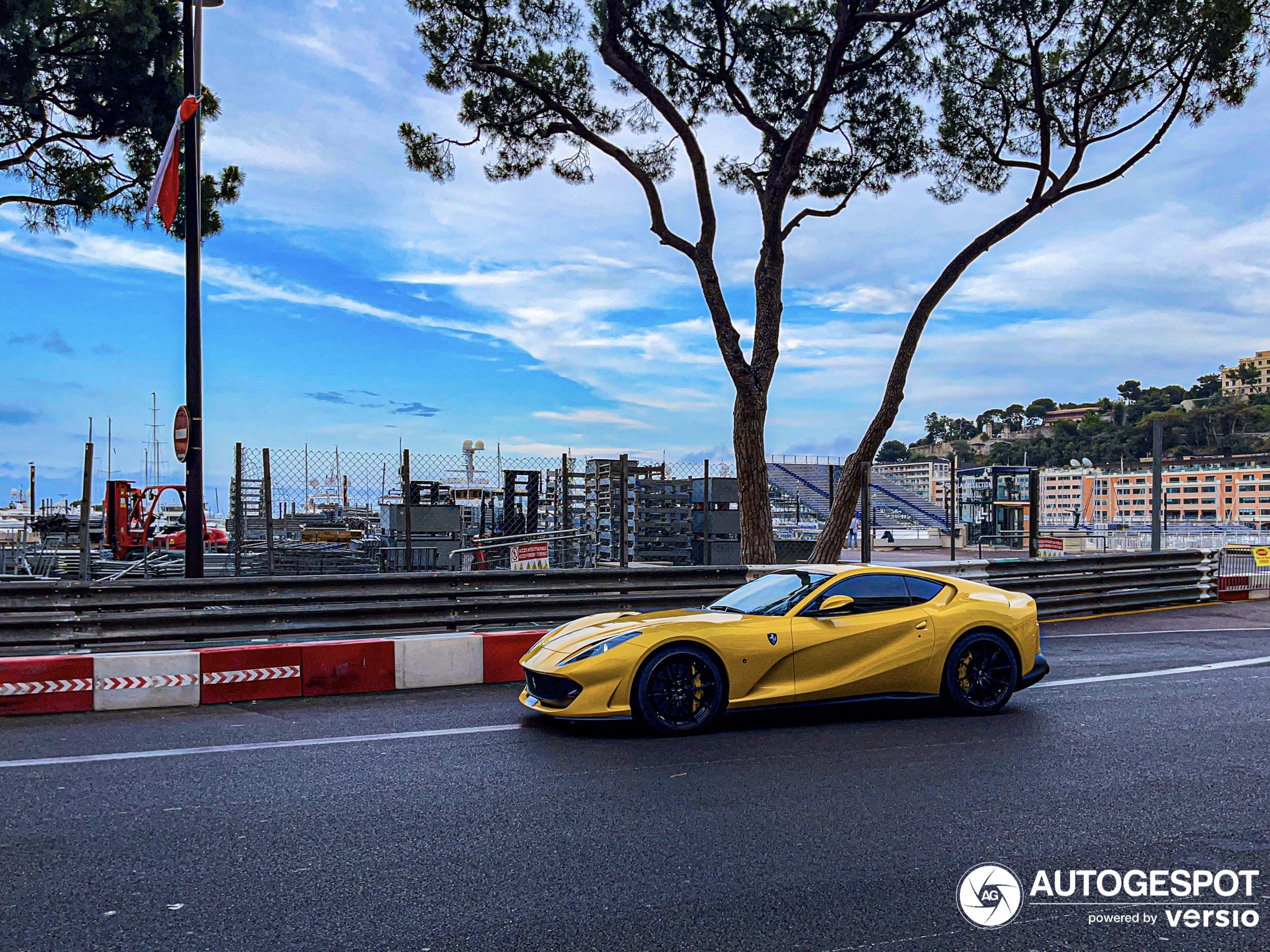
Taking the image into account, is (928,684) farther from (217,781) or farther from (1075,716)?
(217,781)

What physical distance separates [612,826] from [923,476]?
2870cm

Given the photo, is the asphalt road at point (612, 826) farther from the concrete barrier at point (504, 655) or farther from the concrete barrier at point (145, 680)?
the concrete barrier at point (504, 655)

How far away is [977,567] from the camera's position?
42.0ft

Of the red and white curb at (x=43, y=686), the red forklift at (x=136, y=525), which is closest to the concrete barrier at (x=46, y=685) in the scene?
the red and white curb at (x=43, y=686)

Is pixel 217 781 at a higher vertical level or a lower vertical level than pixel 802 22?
lower

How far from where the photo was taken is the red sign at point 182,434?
11055mm

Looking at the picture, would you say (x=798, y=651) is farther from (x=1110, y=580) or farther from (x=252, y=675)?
(x=1110, y=580)

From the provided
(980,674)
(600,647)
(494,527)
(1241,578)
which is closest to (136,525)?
(494,527)

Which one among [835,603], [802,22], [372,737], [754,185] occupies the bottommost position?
[372,737]

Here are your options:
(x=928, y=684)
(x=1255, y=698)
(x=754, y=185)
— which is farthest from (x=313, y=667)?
(x=754, y=185)

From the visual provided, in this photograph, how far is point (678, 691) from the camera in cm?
675

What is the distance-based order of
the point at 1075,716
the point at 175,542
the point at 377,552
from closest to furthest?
the point at 1075,716 < the point at 377,552 < the point at 175,542

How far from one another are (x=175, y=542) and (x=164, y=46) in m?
12.1

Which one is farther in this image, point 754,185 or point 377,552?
point 377,552
